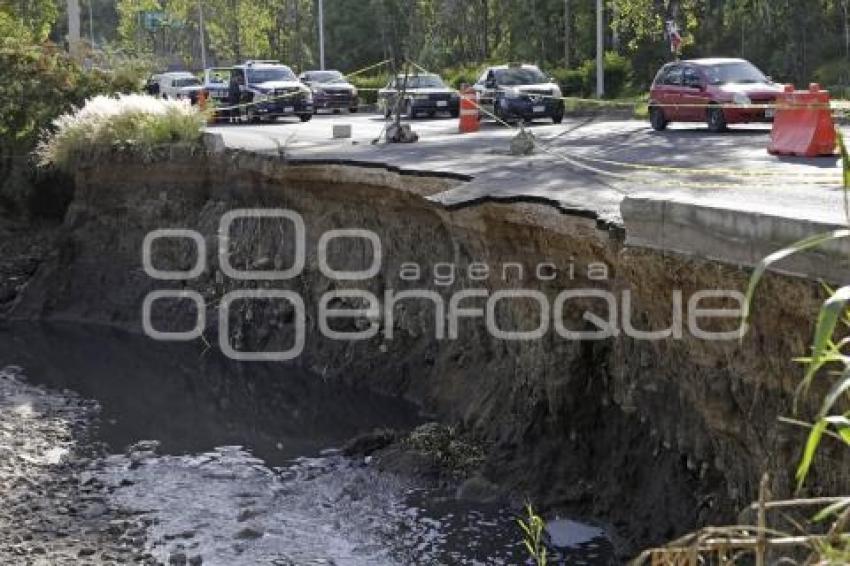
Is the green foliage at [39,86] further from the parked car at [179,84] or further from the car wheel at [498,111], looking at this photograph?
the parked car at [179,84]

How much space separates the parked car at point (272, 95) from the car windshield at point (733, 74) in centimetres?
1329

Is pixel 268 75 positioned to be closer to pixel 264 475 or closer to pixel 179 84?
pixel 179 84

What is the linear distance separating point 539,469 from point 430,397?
3.99 m

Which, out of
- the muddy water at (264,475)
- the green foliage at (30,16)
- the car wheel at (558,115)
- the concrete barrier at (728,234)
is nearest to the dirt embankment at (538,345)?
the concrete barrier at (728,234)

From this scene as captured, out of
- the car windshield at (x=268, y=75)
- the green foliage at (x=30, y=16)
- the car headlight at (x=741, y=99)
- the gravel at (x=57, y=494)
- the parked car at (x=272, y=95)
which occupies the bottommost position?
the gravel at (x=57, y=494)

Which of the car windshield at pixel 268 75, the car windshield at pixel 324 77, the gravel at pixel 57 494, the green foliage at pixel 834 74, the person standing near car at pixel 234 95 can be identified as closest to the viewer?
the gravel at pixel 57 494

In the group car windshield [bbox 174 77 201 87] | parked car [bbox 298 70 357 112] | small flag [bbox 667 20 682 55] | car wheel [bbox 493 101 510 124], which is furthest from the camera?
car windshield [bbox 174 77 201 87]

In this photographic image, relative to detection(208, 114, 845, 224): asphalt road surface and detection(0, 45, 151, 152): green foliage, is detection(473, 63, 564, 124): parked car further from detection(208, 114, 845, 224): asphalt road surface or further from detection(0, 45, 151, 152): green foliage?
detection(0, 45, 151, 152): green foliage

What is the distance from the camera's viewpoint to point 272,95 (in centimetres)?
3456

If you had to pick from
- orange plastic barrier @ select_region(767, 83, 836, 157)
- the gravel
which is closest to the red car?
orange plastic barrier @ select_region(767, 83, 836, 157)

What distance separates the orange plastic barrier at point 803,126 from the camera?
15.9m

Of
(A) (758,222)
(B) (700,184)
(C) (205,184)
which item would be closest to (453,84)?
(C) (205,184)

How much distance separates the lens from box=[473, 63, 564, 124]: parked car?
29984 millimetres

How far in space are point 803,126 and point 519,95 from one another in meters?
14.0
